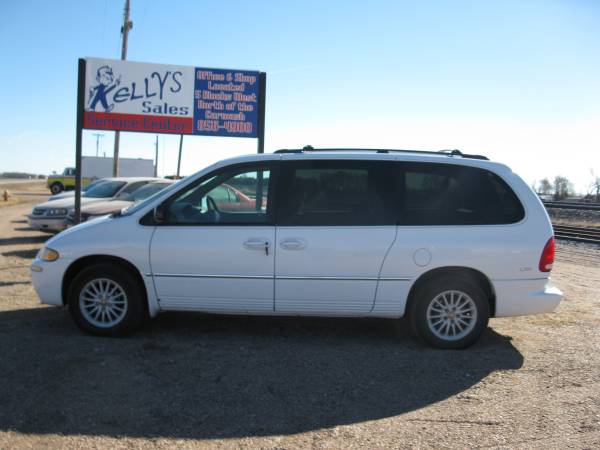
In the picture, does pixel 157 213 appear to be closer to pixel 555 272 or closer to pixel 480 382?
pixel 480 382

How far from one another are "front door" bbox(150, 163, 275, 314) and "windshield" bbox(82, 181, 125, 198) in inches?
316

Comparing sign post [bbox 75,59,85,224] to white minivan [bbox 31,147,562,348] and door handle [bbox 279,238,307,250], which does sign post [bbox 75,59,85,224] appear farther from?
door handle [bbox 279,238,307,250]

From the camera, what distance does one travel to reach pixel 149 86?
349 inches

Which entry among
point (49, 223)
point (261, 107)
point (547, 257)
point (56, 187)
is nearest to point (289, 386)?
point (547, 257)

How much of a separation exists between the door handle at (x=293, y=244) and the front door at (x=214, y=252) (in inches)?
5.0

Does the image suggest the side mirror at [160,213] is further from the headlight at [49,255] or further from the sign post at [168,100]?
the sign post at [168,100]

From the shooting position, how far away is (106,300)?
17.4 ft

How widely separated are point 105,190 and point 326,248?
30.5 feet

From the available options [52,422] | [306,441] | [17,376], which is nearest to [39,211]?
[17,376]

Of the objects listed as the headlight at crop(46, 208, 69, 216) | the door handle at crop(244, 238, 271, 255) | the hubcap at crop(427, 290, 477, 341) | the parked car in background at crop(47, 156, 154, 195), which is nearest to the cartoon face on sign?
the headlight at crop(46, 208, 69, 216)

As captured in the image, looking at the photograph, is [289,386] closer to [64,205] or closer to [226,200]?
[226,200]

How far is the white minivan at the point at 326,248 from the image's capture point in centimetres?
504

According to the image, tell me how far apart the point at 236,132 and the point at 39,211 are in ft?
17.9

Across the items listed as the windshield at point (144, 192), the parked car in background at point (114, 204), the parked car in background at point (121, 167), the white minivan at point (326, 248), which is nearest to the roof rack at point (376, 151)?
the white minivan at point (326, 248)
